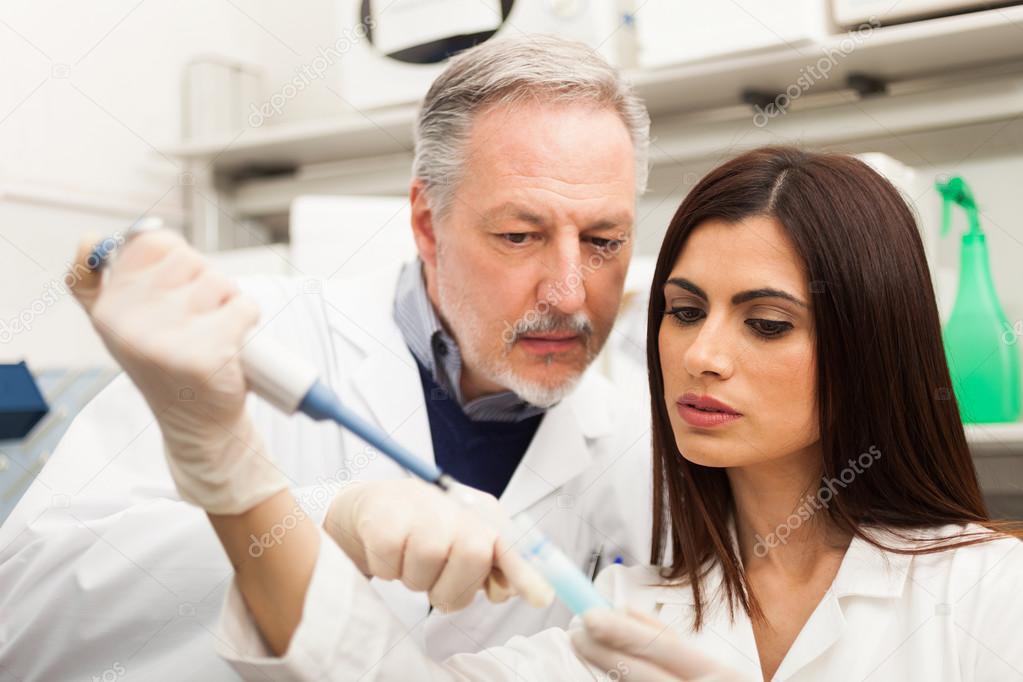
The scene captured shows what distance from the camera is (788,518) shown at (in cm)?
98

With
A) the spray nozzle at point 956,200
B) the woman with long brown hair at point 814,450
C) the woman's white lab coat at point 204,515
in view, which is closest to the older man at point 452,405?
the woman's white lab coat at point 204,515

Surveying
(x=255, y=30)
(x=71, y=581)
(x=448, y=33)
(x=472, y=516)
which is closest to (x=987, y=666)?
(x=472, y=516)

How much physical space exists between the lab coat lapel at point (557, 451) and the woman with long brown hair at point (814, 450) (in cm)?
14

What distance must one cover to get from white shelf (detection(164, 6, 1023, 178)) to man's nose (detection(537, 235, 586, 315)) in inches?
25.3

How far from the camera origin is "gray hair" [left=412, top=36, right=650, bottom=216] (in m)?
1.07

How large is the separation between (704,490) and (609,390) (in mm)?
319

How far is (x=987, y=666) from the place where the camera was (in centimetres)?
81

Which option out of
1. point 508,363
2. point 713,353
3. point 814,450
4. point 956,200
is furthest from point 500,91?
point 956,200

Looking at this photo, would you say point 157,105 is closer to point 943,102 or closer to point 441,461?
point 441,461

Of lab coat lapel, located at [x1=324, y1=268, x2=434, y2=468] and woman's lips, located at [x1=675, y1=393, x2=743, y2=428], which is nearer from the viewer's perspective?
woman's lips, located at [x1=675, y1=393, x2=743, y2=428]

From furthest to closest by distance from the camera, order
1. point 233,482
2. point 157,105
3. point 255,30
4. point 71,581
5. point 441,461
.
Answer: point 255,30 < point 157,105 < point 441,461 < point 71,581 < point 233,482

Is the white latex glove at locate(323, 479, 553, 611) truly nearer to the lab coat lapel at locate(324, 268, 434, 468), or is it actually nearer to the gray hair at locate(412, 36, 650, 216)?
the lab coat lapel at locate(324, 268, 434, 468)
